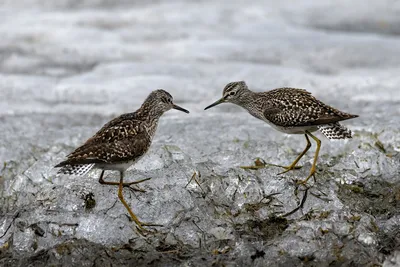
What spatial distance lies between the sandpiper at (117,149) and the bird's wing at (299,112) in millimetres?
1270

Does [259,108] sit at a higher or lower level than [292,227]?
higher

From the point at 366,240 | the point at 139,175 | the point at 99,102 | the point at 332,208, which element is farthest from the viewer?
the point at 99,102

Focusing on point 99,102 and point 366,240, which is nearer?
point 366,240

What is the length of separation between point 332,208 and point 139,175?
2003mm

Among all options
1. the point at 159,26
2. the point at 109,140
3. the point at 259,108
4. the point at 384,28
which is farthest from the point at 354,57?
the point at 109,140

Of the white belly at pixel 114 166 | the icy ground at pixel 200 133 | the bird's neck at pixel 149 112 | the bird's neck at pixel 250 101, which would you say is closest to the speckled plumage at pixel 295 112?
the bird's neck at pixel 250 101

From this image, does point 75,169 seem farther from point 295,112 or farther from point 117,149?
point 295,112

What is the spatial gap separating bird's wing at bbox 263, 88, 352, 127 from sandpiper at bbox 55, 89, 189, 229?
4.17 feet

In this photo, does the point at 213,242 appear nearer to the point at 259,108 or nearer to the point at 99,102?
the point at 259,108

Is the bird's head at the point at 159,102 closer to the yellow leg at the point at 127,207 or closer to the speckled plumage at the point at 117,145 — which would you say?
the speckled plumage at the point at 117,145

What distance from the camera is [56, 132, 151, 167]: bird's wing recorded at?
6.22 metres

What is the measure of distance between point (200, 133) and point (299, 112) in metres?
1.81

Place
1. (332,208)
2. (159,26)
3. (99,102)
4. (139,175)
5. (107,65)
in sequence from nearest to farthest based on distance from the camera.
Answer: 1. (332,208)
2. (139,175)
3. (99,102)
4. (107,65)
5. (159,26)

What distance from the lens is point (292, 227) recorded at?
6387 mm
